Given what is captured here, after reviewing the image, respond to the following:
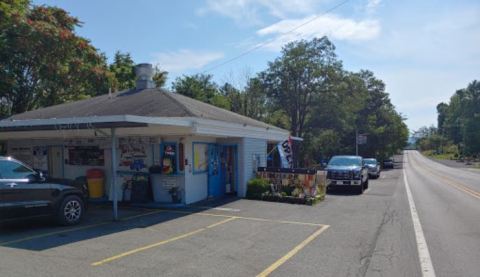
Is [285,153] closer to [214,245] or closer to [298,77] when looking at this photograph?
[214,245]

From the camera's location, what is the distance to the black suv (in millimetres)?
8922

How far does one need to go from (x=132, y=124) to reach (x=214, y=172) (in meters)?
5.37

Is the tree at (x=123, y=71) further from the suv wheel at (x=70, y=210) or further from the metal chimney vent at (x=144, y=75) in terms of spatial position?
the suv wheel at (x=70, y=210)

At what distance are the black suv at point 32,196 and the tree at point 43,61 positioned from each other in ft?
35.3

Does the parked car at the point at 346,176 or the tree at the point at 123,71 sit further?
the tree at the point at 123,71

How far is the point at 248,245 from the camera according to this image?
8359 mm

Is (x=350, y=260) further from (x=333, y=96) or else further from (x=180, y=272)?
(x=333, y=96)

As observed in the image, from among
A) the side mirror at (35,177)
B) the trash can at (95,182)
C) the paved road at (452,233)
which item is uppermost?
the side mirror at (35,177)

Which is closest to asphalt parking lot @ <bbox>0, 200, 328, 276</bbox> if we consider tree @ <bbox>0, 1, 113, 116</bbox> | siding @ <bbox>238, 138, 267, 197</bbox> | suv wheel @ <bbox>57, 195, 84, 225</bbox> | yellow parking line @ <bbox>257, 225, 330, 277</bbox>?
yellow parking line @ <bbox>257, 225, 330, 277</bbox>

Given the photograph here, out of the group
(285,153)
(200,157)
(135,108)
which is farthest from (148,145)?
(285,153)

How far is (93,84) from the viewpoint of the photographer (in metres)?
23.0

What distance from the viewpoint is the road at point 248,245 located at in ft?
21.7

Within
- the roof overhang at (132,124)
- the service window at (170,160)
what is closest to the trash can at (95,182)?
the roof overhang at (132,124)

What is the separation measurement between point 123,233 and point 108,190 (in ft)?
19.6
